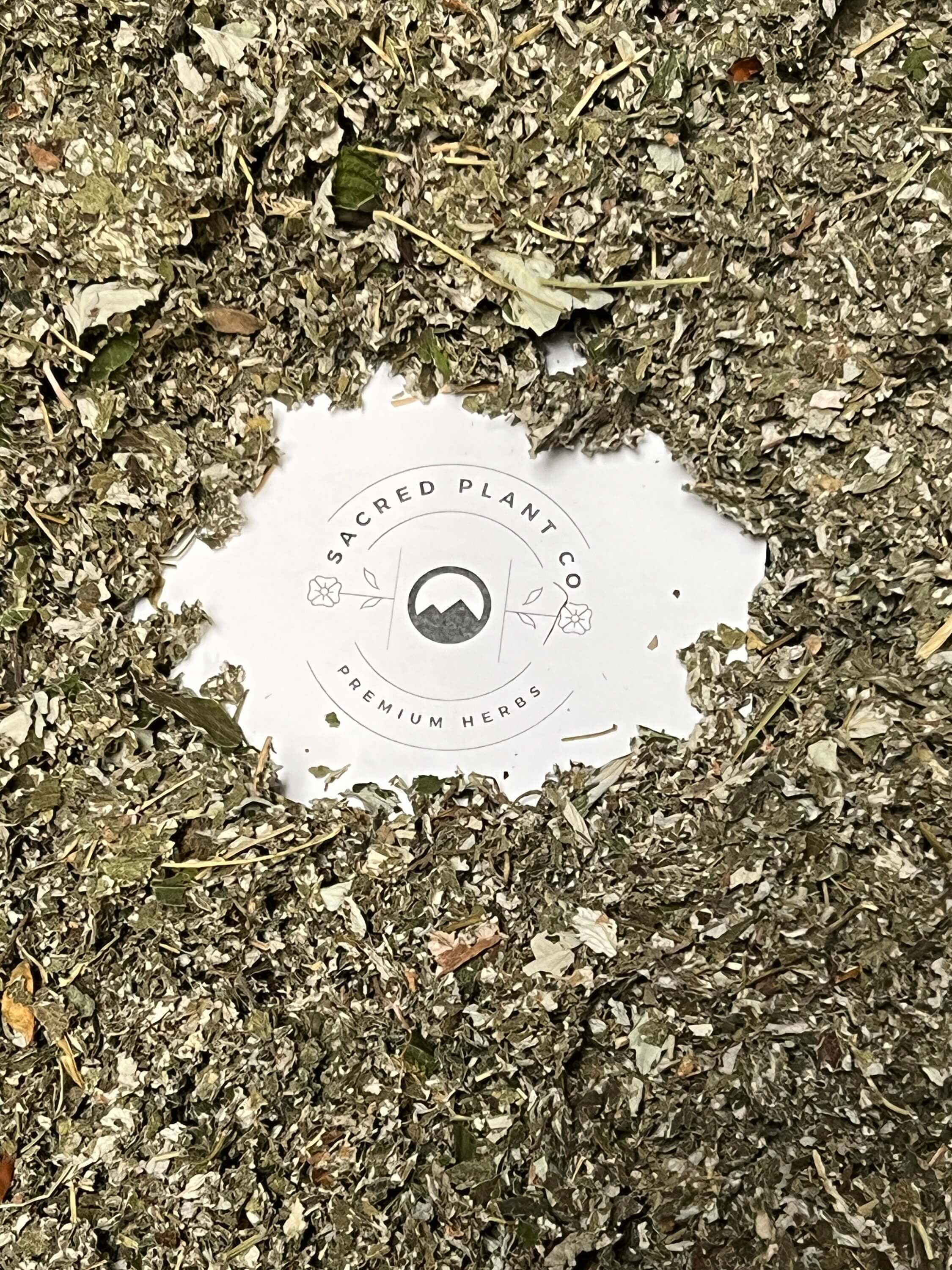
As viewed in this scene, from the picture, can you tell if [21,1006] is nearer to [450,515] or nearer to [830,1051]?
[450,515]

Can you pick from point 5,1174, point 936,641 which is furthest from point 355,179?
point 5,1174

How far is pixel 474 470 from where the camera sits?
107 centimetres

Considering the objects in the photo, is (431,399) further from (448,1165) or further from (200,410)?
(448,1165)

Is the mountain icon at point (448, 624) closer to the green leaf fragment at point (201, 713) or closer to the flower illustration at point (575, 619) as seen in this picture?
the flower illustration at point (575, 619)

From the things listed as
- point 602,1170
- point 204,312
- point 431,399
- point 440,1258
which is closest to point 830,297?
point 431,399

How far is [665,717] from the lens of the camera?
3.41 feet

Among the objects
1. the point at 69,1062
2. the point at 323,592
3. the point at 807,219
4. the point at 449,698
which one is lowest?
the point at 69,1062

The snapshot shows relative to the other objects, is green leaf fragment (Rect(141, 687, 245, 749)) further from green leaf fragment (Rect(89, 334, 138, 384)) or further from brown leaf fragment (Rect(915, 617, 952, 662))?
brown leaf fragment (Rect(915, 617, 952, 662))

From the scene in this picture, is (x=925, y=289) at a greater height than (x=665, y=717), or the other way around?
(x=925, y=289)

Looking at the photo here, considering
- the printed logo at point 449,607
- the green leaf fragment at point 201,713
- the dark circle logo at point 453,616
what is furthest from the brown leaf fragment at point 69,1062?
the dark circle logo at point 453,616

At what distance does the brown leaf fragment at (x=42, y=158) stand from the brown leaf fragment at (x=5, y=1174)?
3.26 feet

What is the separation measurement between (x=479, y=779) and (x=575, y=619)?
0.67ft

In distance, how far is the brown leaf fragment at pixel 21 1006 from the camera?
0.97 meters

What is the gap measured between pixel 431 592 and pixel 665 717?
29 cm
